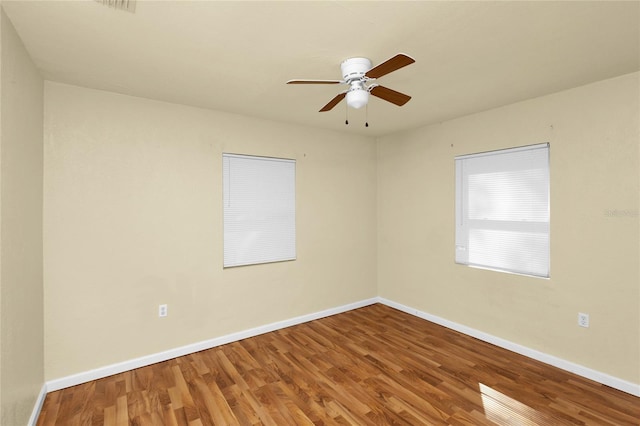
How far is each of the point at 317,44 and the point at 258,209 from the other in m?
2.14

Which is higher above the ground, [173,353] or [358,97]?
[358,97]

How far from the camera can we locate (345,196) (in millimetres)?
4492

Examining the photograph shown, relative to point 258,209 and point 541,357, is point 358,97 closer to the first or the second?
point 258,209

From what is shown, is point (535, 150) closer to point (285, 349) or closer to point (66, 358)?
point (285, 349)

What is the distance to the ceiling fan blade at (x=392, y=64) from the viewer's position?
1.66 m

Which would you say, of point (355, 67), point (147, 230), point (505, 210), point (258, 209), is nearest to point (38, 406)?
point (147, 230)

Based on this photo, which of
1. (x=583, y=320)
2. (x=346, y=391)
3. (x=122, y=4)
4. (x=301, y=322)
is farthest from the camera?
(x=301, y=322)

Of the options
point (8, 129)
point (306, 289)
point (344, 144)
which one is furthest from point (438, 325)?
point (8, 129)

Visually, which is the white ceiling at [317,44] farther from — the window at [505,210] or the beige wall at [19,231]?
the window at [505,210]

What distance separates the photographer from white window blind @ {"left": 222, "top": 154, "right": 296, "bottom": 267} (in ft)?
11.6

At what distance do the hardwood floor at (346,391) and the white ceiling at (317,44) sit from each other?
8.29 ft

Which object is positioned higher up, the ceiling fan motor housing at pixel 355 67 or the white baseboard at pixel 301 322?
the ceiling fan motor housing at pixel 355 67

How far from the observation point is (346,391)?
8.38 feet

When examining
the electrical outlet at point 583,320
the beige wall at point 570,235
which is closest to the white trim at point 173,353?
the beige wall at point 570,235
